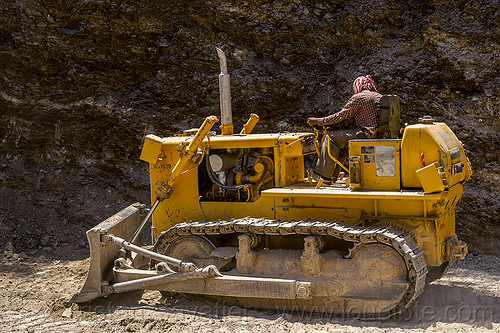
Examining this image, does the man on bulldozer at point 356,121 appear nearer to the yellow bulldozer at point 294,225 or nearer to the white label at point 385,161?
the yellow bulldozer at point 294,225

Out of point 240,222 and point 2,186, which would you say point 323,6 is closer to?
point 240,222

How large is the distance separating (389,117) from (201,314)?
3336 millimetres

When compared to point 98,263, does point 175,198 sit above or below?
above

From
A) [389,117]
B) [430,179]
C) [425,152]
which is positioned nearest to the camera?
[430,179]

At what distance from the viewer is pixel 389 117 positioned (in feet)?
26.0

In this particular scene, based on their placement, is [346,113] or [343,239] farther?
[346,113]

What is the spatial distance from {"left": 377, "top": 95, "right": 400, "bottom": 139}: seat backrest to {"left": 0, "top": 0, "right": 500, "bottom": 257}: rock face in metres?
4.05

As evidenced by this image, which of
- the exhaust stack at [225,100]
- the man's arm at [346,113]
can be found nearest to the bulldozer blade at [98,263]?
the exhaust stack at [225,100]

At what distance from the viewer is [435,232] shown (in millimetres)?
7328

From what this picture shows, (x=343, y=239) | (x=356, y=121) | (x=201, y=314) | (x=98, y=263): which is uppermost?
(x=356, y=121)

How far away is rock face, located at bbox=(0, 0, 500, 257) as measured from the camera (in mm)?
12344

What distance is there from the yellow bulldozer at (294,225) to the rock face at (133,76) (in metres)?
4.02

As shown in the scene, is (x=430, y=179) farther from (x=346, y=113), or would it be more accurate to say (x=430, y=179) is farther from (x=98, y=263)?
(x=98, y=263)

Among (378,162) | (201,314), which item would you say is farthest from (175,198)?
(378,162)
